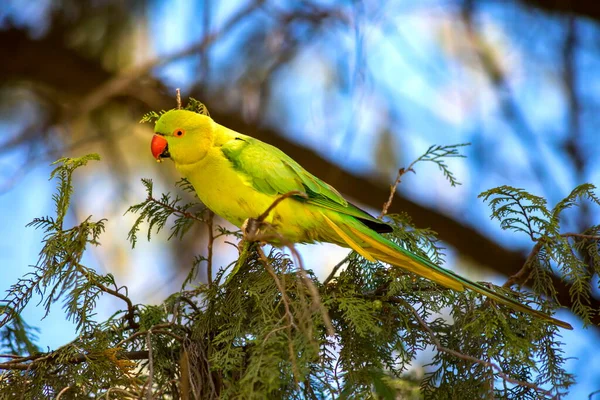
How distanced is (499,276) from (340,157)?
1438mm

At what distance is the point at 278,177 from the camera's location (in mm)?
2125

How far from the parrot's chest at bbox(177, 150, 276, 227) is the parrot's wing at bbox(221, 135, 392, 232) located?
0.08 ft

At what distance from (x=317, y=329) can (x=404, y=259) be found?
436 mm

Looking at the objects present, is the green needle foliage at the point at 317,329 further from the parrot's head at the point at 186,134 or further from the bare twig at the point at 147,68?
the bare twig at the point at 147,68

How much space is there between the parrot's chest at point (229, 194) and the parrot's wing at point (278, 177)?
1.0 inches

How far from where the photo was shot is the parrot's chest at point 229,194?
2107 millimetres

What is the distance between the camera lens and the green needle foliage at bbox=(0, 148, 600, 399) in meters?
1.55

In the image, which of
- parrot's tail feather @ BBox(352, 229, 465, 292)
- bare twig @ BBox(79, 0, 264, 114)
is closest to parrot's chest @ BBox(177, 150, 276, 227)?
parrot's tail feather @ BBox(352, 229, 465, 292)

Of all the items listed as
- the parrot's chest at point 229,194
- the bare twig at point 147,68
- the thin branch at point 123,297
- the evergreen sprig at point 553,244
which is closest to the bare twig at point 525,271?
the evergreen sprig at point 553,244

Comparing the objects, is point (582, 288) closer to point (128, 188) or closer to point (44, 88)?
point (128, 188)

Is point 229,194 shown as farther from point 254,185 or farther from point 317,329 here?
point 317,329

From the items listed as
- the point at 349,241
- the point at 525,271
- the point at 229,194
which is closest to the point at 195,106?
the point at 229,194

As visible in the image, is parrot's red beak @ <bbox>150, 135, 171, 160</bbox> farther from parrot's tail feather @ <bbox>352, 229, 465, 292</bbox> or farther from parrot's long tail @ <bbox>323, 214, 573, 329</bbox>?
parrot's tail feather @ <bbox>352, 229, 465, 292</bbox>

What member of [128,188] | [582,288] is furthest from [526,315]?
[128,188]
